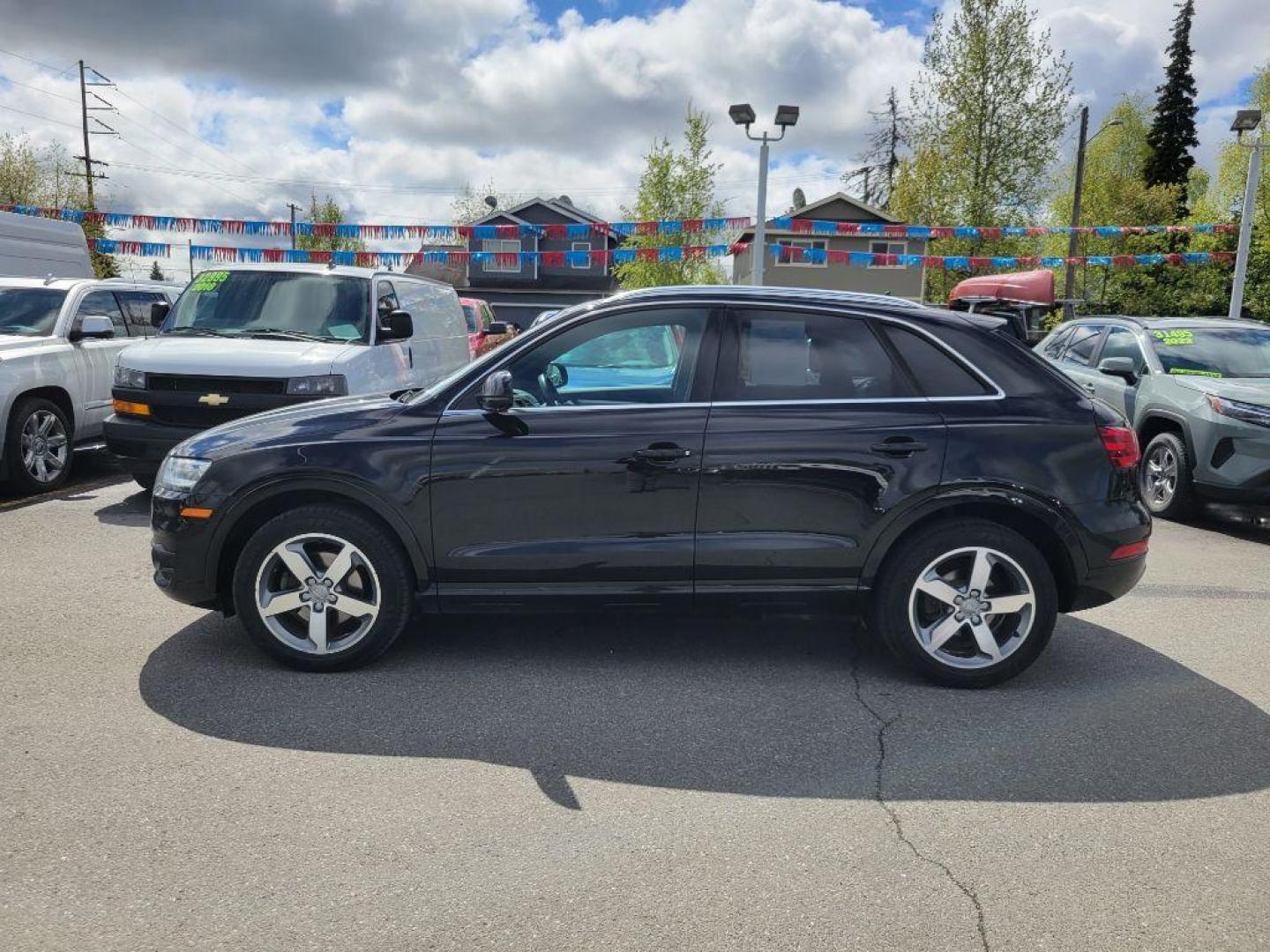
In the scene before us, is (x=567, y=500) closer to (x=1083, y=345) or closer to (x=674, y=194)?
(x=1083, y=345)

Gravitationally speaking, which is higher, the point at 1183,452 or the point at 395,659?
the point at 1183,452

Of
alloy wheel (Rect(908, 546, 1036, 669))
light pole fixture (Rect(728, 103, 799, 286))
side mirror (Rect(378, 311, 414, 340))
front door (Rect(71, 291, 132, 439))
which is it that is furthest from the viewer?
light pole fixture (Rect(728, 103, 799, 286))

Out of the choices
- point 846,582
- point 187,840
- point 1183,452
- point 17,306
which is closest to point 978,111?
point 1183,452

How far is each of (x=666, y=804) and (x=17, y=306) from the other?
8.94 meters

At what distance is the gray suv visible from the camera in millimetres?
7863

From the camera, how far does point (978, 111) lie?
30.8 m

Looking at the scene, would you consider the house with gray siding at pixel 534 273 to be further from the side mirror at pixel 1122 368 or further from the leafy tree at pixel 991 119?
the side mirror at pixel 1122 368

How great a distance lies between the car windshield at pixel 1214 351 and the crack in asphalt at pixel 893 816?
6.13 meters

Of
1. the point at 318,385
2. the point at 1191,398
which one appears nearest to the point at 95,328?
the point at 318,385

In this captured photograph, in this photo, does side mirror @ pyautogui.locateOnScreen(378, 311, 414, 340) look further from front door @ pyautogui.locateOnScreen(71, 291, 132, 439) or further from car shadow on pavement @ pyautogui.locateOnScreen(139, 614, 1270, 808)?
car shadow on pavement @ pyautogui.locateOnScreen(139, 614, 1270, 808)

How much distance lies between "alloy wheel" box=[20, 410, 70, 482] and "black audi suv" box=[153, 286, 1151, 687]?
5303 mm

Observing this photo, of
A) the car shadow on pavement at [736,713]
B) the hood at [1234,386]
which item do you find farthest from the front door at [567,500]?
the hood at [1234,386]

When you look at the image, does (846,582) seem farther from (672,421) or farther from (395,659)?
(395,659)

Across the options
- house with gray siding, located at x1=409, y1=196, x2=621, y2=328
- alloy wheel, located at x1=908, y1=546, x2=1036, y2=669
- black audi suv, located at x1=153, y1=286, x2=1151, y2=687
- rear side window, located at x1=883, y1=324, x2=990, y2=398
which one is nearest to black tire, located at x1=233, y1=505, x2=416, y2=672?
black audi suv, located at x1=153, y1=286, x2=1151, y2=687
